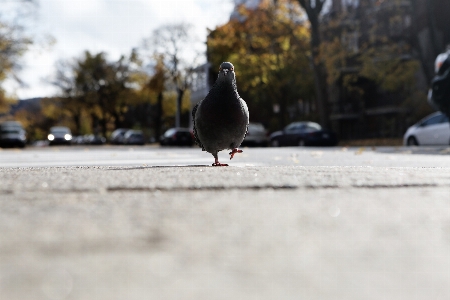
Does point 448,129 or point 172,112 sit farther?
point 172,112

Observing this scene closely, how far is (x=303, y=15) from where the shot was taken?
117ft

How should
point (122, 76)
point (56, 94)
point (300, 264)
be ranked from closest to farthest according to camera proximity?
1. point (300, 264)
2. point (122, 76)
3. point (56, 94)

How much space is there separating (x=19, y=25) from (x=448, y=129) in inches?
948

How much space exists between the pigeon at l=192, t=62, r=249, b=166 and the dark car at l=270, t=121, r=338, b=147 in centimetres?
2215

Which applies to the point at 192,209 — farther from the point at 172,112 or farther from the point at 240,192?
the point at 172,112

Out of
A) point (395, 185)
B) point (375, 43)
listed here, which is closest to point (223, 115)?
point (395, 185)

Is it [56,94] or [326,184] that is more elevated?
[56,94]

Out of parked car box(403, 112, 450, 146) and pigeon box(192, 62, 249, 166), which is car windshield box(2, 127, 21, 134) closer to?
parked car box(403, 112, 450, 146)

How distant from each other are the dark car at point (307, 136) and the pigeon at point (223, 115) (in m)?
22.1

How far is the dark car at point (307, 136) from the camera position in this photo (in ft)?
96.1

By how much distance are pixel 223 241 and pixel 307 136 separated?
88.7 ft

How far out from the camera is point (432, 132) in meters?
22.5

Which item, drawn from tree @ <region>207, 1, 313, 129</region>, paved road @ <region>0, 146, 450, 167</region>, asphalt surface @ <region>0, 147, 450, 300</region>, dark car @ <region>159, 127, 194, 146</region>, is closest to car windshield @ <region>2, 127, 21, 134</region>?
dark car @ <region>159, 127, 194, 146</region>

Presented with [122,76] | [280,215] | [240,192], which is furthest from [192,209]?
[122,76]
